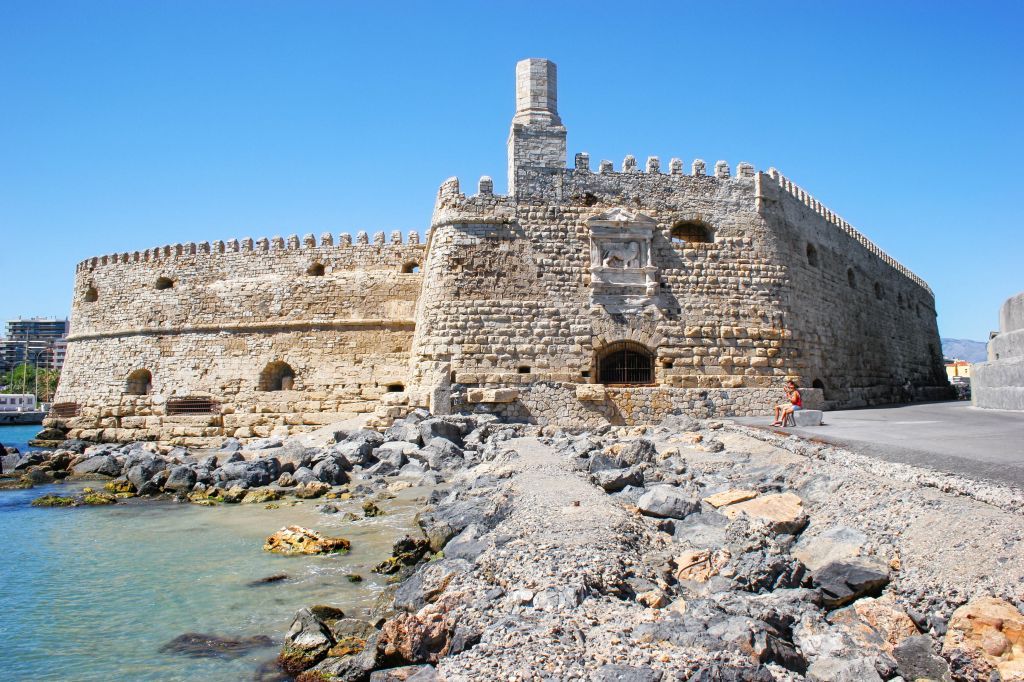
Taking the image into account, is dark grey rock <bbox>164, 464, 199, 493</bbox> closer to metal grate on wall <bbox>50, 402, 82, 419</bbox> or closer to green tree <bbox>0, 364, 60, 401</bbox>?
metal grate on wall <bbox>50, 402, 82, 419</bbox>

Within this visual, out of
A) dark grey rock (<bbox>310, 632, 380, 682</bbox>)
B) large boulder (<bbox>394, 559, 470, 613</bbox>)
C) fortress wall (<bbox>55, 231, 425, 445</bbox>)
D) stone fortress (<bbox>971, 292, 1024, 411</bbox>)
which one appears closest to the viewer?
dark grey rock (<bbox>310, 632, 380, 682</bbox>)

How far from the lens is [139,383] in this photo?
70.3 feet

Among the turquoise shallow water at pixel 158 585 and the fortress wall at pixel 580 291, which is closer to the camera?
the turquoise shallow water at pixel 158 585

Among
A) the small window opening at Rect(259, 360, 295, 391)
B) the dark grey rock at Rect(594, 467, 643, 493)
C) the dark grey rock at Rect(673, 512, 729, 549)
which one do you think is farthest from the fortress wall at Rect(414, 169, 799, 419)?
the dark grey rock at Rect(673, 512, 729, 549)

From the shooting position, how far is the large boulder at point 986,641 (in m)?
3.51

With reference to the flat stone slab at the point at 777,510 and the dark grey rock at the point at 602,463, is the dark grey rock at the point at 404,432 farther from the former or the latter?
the flat stone slab at the point at 777,510

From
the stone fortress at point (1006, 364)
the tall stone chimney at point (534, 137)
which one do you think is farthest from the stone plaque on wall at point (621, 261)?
the stone fortress at point (1006, 364)

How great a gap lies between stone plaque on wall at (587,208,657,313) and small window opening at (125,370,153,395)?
47.8 ft

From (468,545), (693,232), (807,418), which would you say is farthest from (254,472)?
(693,232)

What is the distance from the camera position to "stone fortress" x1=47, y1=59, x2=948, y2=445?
14570mm

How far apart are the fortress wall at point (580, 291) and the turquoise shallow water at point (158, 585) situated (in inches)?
188

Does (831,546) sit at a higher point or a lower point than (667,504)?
lower

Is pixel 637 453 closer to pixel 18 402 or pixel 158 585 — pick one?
pixel 158 585

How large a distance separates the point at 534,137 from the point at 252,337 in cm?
1031
